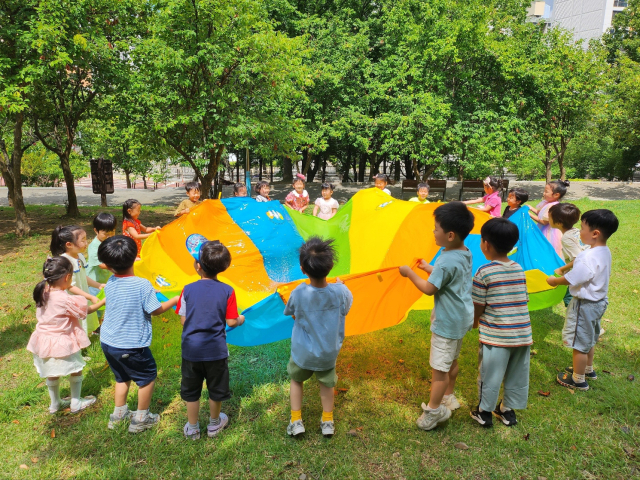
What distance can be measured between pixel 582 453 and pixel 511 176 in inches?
1721

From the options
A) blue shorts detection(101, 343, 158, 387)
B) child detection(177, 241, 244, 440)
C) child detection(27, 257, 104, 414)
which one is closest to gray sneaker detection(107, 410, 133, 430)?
blue shorts detection(101, 343, 158, 387)

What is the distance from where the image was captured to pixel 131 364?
2789mm

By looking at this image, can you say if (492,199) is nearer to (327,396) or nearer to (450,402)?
(450,402)

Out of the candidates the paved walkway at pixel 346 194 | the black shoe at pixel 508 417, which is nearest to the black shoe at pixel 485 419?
the black shoe at pixel 508 417

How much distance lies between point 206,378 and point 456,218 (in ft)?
6.45

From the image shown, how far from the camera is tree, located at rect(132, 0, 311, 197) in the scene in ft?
28.2

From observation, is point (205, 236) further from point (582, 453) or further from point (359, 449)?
point (582, 453)

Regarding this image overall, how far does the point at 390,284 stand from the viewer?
323cm

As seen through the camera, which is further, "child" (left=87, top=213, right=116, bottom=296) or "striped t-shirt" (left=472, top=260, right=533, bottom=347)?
"child" (left=87, top=213, right=116, bottom=296)

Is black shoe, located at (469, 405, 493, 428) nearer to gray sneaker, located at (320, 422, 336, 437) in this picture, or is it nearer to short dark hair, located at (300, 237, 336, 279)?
gray sneaker, located at (320, 422, 336, 437)

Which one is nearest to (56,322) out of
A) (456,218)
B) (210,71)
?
(456,218)

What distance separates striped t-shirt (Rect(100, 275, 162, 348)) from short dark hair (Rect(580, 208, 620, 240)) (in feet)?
10.9

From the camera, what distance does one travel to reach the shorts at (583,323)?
329 centimetres

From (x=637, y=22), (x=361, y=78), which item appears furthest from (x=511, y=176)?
(x=361, y=78)
